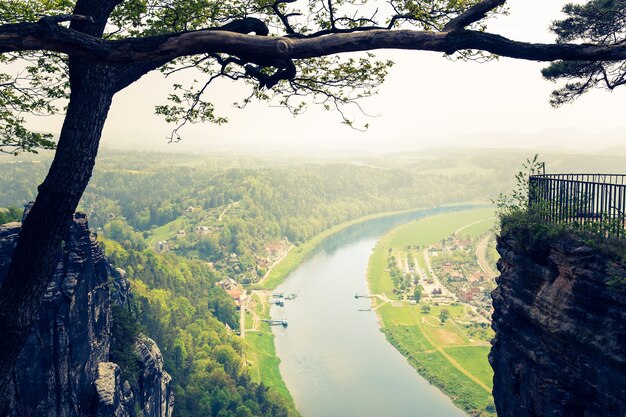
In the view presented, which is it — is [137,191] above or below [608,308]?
below

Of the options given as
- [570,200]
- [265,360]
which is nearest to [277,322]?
[265,360]

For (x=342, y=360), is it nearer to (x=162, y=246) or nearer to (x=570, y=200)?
(x=570, y=200)

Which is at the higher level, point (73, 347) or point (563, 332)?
point (563, 332)

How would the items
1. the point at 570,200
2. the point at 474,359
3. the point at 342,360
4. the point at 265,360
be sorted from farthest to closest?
1. the point at 265,360
2. the point at 342,360
3. the point at 474,359
4. the point at 570,200

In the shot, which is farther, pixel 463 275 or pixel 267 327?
pixel 463 275

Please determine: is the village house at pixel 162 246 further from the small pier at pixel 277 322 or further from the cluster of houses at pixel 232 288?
the small pier at pixel 277 322

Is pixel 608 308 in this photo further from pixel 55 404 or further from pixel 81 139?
pixel 55 404

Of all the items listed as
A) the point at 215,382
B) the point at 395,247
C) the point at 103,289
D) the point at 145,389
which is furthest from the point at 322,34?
the point at 395,247

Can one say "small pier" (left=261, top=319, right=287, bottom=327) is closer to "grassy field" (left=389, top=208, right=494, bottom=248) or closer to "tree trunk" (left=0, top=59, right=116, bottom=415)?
"grassy field" (left=389, top=208, right=494, bottom=248)
